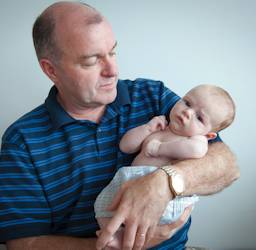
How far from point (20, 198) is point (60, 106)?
1.30 ft

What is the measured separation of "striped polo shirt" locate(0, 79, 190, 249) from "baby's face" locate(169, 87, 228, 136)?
202mm

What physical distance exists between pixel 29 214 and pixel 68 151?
278mm

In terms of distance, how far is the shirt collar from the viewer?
1409mm

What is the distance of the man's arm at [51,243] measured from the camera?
52.5 inches

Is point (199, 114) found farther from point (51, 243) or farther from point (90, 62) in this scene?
point (51, 243)

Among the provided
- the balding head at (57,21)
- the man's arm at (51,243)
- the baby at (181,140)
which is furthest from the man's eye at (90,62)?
the man's arm at (51,243)

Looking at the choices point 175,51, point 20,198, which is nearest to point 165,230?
point 20,198

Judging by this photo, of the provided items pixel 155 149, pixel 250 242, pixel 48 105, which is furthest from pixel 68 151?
pixel 250 242

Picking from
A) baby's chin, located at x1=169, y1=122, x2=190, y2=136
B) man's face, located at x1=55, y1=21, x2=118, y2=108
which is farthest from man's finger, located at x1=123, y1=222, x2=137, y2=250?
man's face, located at x1=55, y1=21, x2=118, y2=108

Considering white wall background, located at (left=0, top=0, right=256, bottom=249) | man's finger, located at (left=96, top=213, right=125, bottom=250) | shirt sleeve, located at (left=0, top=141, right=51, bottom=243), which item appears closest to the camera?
man's finger, located at (left=96, top=213, right=125, bottom=250)

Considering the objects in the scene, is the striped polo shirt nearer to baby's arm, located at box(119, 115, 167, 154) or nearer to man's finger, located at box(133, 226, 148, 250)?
baby's arm, located at box(119, 115, 167, 154)

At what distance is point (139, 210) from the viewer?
3.74ft

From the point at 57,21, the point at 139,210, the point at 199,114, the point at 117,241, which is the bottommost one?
the point at 117,241

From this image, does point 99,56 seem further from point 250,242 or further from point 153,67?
point 250,242
